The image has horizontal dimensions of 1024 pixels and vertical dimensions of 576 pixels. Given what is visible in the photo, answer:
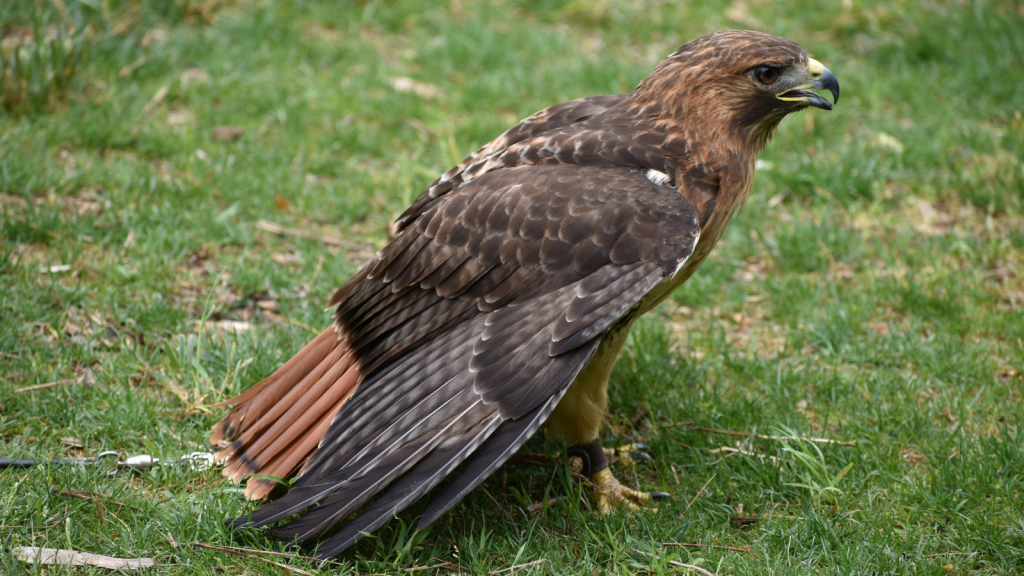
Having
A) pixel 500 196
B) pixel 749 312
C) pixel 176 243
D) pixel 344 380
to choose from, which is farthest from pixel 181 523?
pixel 749 312

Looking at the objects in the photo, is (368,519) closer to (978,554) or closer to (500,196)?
(500,196)

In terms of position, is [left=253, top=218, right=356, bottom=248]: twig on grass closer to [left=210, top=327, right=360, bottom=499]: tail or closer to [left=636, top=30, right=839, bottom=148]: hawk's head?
[left=210, top=327, right=360, bottom=499]: tail

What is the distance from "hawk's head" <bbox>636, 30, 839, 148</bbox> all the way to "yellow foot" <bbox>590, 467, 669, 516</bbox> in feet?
4.74

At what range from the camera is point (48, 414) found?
3.41m

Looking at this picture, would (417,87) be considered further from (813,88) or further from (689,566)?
(689,566)

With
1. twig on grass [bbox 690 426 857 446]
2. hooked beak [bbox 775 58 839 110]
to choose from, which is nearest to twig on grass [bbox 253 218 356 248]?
twig on grass [bbox 690 426 857 446]

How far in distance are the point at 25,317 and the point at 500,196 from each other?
94.1 inches

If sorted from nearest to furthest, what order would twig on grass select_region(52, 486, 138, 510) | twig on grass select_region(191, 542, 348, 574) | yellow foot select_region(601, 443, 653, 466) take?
twig on grass select_region(191, 542, 348, 574) → twig on grass select_region(52, 486, 138, 510) → yellow foot select_region(601, 443, 653, 466)

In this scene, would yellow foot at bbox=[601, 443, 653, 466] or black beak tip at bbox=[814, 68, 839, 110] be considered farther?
yellow foot at bbox=[601, 443, 653, 466]

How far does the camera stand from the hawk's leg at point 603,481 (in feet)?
10.9

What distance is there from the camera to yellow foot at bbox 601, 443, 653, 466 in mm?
3582

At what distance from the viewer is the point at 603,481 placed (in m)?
3.36

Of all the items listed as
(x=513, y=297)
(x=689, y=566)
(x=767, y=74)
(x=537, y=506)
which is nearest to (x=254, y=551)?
(x=537, y=506)

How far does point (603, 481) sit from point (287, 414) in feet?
4.20
